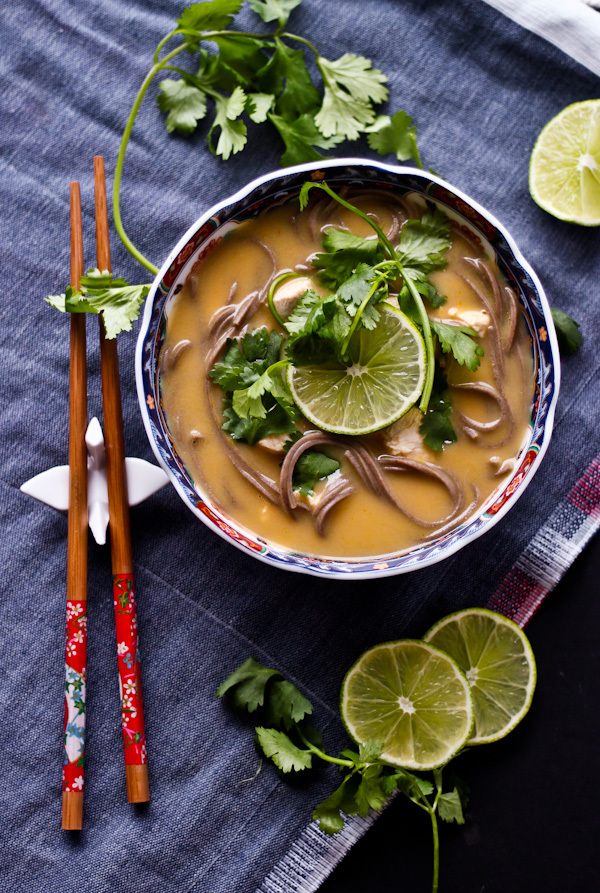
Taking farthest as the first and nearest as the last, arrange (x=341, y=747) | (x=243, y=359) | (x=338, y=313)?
1. (x=341, y=747)
2. (x=243, y=359)
3. (x=338, y=313)

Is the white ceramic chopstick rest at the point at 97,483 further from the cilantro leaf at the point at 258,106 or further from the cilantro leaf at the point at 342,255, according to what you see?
the cilantro leaf at the point at 258,106

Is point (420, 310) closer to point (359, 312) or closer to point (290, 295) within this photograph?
point (359, 312)

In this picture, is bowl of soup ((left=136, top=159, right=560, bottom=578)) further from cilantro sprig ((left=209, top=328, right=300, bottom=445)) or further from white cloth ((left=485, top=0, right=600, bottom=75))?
white cloth ((left=485, top=0, right=600, bottom=75))

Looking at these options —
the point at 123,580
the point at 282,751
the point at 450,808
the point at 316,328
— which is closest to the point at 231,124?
the point at 316,328

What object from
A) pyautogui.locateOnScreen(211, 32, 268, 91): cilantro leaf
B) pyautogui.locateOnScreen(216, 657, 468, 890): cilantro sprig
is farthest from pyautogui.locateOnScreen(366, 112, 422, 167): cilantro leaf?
pyautogui.locateOnScreen(216, 657, 468, 890): cilantro sprig

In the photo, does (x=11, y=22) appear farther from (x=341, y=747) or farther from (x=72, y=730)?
(x=341, y=747)

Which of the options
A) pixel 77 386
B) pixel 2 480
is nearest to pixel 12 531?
pixel 2 480
